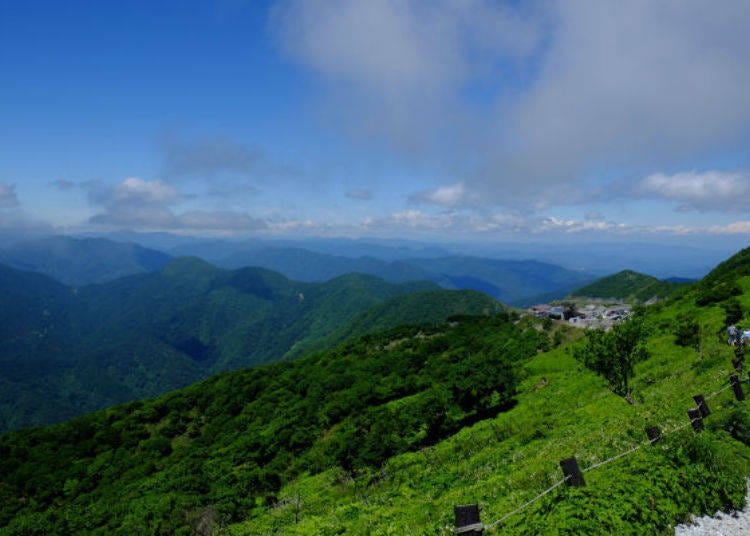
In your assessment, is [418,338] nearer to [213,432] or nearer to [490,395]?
[213,432]

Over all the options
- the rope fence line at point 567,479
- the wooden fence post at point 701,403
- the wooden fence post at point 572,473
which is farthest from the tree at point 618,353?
the wooden fence post at point 572,473

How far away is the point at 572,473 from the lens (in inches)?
412

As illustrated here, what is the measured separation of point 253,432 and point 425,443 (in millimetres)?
33978

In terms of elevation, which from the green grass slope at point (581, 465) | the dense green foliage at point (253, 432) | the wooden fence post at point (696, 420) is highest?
the wooden fence post at point (696, 420)

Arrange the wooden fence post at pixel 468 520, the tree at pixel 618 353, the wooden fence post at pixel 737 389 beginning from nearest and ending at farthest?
1. the wooden fence post at pixel 468 520
2. the wooden fence post at pixel 737 389
3. the tree at pixel 618 353

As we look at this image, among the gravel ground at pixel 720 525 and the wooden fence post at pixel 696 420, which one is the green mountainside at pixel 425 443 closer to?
the gravel ground at pixel 720 525

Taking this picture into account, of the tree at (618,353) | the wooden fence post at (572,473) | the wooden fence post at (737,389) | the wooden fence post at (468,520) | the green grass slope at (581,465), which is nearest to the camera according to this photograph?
the wooden fence post at (468,520)

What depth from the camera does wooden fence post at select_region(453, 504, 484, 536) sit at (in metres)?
8.66

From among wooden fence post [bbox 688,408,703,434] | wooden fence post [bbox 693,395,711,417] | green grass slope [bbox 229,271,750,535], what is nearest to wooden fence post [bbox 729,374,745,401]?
green grass slope [bbox 229,271,750,535]

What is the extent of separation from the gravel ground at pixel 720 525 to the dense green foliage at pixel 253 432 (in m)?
26.8

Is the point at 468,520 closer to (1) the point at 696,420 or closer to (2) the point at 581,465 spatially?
(2) the point at 581,465

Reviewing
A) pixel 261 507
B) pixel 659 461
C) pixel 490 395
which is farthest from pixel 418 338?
pixel 659 461

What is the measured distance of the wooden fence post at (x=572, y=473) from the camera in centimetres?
1038

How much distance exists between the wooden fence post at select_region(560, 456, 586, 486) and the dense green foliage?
25502mm
